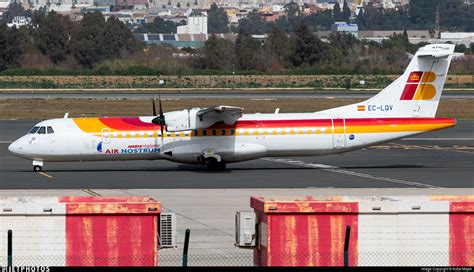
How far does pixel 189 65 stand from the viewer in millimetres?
124125

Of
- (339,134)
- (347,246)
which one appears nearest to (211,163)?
(339,134)

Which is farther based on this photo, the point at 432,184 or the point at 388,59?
the point at 388,59

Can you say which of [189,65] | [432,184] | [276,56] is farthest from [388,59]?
[432,184]

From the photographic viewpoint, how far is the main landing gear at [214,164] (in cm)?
3981

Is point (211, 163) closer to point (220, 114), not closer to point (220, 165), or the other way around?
point (220, 165)

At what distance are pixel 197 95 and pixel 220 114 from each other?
158 feet

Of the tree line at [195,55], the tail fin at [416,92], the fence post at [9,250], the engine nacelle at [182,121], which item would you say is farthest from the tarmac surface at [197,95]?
the fence post at [9,250]

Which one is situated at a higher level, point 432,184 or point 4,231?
point 4,231

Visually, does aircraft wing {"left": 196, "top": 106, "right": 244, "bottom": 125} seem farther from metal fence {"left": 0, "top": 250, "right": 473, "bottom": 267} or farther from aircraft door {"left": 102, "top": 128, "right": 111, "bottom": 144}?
metal fence {"left": 0, "top": 250, "right": 473, "bottom": 267}

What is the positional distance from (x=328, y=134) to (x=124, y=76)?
3005 inches

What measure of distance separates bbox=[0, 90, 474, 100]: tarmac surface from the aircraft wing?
42.8 metres

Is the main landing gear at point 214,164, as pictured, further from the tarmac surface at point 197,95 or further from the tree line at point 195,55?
the tree line at point 195,55

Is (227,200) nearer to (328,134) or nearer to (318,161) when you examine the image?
(328,134)

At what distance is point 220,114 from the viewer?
39.5 m
